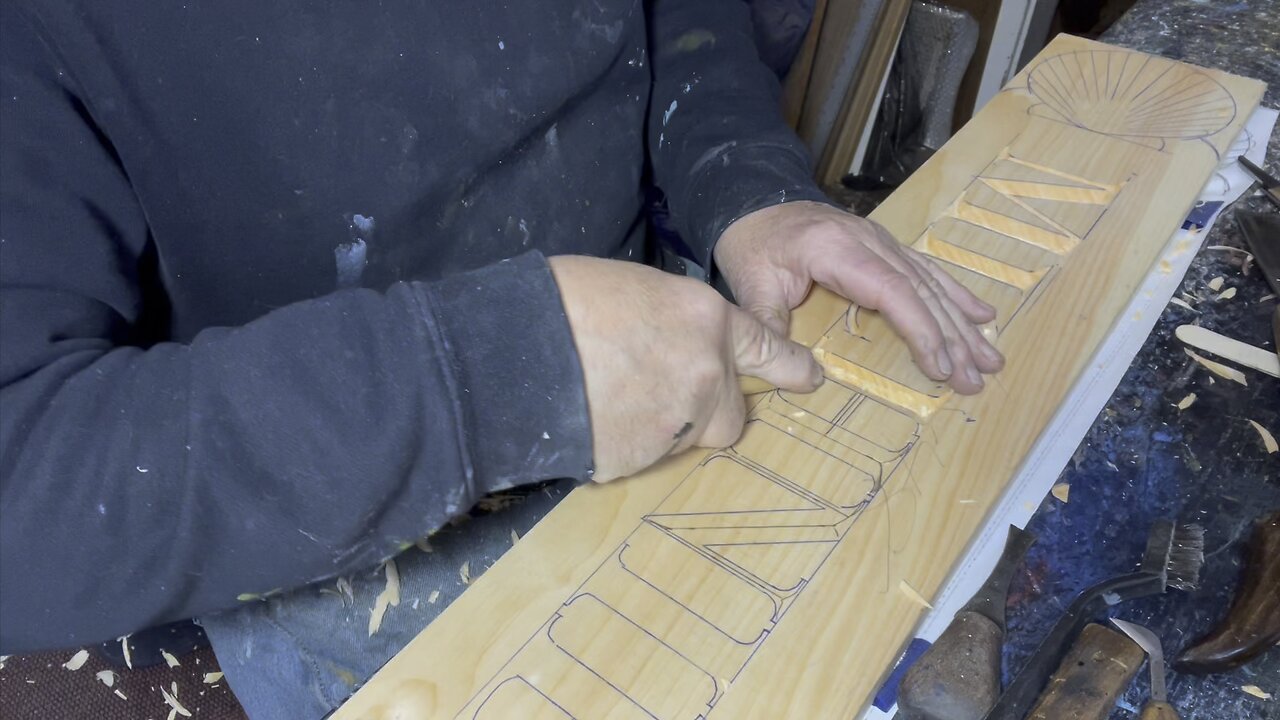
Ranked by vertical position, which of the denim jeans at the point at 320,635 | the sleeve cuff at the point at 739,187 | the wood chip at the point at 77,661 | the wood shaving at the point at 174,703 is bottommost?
the wood chip at the point at 77,661

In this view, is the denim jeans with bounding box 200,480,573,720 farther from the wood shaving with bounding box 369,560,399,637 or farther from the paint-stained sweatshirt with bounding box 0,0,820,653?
the paint-stained sweatshirt with bounding box 0,0,820,653

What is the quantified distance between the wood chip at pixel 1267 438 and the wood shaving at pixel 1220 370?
77 mm

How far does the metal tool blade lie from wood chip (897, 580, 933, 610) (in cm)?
22

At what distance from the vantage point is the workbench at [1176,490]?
35.7 inches

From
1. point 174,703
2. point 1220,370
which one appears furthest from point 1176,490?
point 174,703

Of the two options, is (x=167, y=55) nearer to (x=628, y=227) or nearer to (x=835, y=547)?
(x=628, y=227)

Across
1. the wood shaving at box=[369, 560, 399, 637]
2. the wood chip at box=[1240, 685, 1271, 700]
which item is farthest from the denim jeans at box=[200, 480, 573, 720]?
the wood chip at box=[1240, 685, 1271, 700]

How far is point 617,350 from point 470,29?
48 centimetres

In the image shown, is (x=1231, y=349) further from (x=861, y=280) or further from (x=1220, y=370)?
(x=861, y=280)

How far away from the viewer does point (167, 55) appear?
840 mm

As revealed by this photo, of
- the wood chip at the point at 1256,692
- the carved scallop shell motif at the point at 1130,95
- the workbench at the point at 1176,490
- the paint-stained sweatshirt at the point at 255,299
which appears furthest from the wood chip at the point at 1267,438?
the paint-stained sweatshirt at the point at 255,299

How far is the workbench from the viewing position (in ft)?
2.97

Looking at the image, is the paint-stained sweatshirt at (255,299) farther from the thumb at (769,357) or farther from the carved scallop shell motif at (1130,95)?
the carved scallop shell motif at (1130,95)

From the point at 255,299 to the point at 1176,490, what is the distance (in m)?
1.13
